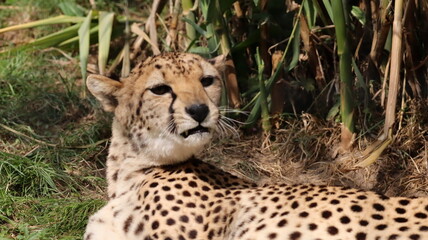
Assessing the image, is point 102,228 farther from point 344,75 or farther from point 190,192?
point 344,75

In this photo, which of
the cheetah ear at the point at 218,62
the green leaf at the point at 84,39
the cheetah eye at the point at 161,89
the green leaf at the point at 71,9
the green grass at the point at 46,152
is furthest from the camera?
the green leaf at the point at 71,9

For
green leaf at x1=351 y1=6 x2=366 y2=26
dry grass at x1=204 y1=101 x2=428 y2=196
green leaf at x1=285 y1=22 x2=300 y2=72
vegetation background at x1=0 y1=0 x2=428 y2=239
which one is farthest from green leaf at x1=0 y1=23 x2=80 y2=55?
green leaf at x1=351 y1=6 x2=366 y2=26

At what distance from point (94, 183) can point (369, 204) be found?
165cm

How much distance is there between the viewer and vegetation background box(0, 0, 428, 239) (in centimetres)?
419

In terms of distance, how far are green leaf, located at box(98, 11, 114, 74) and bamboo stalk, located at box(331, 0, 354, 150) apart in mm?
1376

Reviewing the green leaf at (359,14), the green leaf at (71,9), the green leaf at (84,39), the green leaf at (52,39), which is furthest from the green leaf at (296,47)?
the green leaf at (71,9)

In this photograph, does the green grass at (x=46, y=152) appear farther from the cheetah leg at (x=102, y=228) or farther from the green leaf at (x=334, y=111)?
the green leaf at (x=334, y=111)

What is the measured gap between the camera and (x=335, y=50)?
15.5ft

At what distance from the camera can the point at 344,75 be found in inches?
167

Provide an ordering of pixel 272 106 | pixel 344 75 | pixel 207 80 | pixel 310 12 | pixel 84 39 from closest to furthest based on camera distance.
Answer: pixel 207 80, pixel 344 75, pixel 310 12, pixel 272 106, pixel 84 39

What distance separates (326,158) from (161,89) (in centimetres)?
137

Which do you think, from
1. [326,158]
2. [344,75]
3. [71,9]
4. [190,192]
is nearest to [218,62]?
[190,192]

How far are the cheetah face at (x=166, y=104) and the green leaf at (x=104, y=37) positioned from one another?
55.2 inches

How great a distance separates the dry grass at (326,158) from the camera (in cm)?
443
